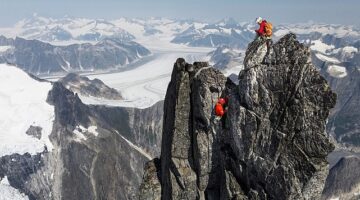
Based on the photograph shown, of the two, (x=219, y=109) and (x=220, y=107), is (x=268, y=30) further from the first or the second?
(x=219, y=109)

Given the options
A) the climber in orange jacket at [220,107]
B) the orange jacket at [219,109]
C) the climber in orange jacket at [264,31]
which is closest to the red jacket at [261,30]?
the climber in orange jacket at [264,31]

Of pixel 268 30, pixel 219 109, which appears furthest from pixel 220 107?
pixel 268 30

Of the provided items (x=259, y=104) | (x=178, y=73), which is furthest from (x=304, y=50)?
(x=178, y=73)

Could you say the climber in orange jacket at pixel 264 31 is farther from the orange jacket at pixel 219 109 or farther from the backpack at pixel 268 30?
the orange jacket at pixel 219 109

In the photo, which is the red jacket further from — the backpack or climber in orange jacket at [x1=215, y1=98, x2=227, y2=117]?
climber in orange jacket at [x1=215, y1=98, x2=227, y2=117]

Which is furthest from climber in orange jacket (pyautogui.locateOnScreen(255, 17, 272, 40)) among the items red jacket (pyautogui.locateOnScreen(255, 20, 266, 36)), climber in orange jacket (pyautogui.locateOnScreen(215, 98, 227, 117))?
climber in orange jacket (pyautogui.locateOnScreen(215, 98, 227, 117))

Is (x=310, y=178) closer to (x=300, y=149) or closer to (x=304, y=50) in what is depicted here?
(x=300, y=149)
